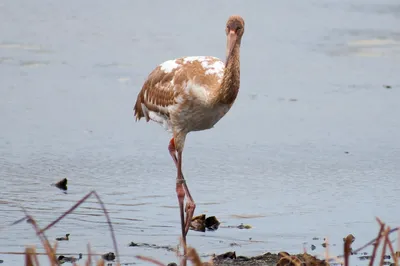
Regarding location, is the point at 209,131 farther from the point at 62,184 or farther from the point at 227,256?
the point at 227,256

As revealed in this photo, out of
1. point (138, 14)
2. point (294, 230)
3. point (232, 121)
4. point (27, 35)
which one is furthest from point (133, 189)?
point (138, 14)

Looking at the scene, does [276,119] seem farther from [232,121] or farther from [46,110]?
[46,110]

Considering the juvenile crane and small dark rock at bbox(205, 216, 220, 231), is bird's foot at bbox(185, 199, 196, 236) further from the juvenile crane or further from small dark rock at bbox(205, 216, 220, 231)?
small dark rock at bbox(205, 216, 220, 231)

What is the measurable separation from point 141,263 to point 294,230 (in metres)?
1.32

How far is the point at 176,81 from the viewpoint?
739 centimetres

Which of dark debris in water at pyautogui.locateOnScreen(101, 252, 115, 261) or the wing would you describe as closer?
dark debris in water at pyautogui.locateOnScreen(101, 252, 115, 261)

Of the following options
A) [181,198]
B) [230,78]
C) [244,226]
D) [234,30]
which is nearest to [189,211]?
[181,198]

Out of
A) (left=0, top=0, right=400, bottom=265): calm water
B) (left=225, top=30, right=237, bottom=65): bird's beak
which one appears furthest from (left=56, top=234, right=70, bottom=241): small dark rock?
(left=225, top=30, right=237, bottom=65): bird's beak

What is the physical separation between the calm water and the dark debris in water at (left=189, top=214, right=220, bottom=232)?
13cm

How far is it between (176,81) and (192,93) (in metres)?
0.22

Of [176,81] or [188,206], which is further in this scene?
[176,81]

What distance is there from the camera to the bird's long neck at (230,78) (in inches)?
273

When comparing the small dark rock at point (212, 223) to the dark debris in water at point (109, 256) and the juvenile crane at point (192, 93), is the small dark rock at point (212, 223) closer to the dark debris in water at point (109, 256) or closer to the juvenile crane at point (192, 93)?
A: the juvenile crane at point (192, 93)

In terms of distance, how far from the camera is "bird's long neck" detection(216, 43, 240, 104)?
694 centimetres
